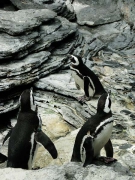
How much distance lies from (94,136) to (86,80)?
8.74 ft

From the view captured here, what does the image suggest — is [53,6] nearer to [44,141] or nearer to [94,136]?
[44,141]

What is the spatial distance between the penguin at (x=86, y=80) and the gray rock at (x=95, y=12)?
328 cm

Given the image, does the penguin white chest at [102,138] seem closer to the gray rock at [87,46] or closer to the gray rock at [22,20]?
the gray rock at [22,20]

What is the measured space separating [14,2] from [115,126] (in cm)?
440

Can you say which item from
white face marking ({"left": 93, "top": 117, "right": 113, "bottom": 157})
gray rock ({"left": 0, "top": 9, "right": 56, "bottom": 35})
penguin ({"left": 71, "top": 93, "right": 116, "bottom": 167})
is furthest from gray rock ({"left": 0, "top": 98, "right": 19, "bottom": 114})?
white face marking ({"left": 93, "top": 117, "right": 113, "bottom": 157})

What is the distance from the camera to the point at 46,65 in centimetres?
760

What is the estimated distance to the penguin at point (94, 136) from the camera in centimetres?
425

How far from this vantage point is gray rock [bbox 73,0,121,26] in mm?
10133

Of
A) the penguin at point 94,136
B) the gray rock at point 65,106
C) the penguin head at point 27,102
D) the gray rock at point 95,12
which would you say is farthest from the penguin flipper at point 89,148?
the gray rock at point 95,12

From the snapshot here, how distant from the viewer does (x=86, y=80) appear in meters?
6.88

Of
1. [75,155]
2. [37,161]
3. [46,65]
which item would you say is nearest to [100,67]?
[46,65]

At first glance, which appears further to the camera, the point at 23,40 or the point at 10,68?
the point at 23,40

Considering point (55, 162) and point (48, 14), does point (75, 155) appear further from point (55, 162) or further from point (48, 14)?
point (48, 14)

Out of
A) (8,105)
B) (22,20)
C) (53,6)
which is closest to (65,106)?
(8,105)
